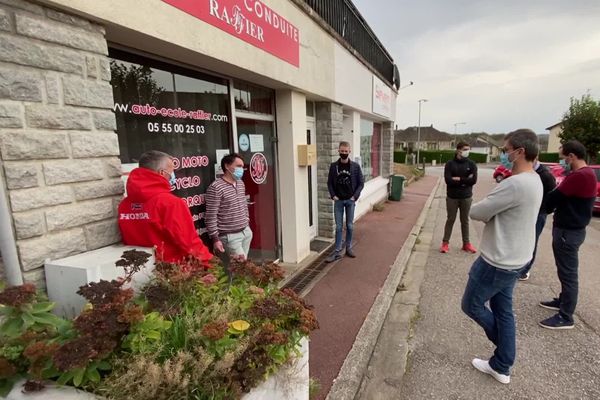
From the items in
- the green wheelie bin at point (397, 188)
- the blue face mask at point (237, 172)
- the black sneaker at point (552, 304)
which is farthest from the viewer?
the green wheelie bin at point (397, 188)

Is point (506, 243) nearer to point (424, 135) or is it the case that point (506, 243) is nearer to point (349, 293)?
point (349, 293)

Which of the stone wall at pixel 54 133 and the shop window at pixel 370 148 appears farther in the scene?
the shop window at pixel 370 148

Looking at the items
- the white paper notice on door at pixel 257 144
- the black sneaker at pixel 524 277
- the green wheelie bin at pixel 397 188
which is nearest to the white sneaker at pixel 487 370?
the black sneaker at pixel 524 277

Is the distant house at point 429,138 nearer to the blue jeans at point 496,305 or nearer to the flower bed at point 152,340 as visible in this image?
the blue jeans at point 496,305

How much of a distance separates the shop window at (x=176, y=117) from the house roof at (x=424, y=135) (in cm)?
7216

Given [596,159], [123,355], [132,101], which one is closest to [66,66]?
[132,101]

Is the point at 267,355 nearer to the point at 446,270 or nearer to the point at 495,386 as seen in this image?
Result: the point at 495,386

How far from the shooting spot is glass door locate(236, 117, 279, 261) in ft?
15.5

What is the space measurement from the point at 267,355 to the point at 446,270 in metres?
4.62

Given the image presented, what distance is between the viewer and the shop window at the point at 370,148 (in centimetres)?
968

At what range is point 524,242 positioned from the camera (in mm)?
2637

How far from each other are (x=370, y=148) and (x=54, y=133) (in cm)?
974

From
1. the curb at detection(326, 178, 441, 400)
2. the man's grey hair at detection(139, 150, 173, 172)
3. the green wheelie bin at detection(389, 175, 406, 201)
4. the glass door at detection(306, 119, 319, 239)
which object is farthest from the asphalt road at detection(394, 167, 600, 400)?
the green wheelie bin at detection(389, 175, 406, 201)

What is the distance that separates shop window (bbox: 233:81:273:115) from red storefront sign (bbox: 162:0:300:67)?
0.59 meters
